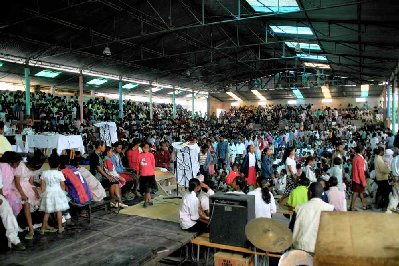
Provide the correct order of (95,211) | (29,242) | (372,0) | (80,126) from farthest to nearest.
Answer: (80,126) → (372,0) → (95,211) → (29,242)

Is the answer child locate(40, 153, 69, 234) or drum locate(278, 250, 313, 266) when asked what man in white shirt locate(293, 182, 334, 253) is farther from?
child locate(40, 153, 69, 234)

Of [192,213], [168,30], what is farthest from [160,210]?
[168,30]

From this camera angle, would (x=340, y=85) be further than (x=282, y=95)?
No

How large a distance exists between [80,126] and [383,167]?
11.4 meters

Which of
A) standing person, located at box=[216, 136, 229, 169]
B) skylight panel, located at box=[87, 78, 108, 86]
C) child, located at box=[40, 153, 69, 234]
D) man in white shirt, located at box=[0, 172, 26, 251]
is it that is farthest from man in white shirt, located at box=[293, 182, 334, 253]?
skylight panel, located at box=[87, 78, 108, 86]

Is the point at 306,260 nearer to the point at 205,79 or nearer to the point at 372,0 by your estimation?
the point at 372,0

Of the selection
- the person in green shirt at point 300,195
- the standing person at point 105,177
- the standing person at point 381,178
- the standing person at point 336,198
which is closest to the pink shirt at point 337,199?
the standing person at point 336,198

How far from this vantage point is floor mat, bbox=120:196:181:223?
590cm

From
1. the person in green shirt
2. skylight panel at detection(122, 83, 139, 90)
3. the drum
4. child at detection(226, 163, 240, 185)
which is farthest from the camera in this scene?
skylight panel at detection(122, 83, 139, 90)

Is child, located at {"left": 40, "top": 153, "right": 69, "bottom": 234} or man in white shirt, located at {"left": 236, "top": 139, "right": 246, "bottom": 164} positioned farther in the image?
man in white shirt, located at {"left": 236, "top": 139, "right": 246, "bottom": 164}

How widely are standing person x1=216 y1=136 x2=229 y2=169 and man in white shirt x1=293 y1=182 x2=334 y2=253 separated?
7.96 meters

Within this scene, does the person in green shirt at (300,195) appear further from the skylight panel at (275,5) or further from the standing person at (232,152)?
the standing person at (232,152)

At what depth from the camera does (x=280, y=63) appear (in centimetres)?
2444

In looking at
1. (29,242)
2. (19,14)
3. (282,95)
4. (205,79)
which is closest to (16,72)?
(19,14)
